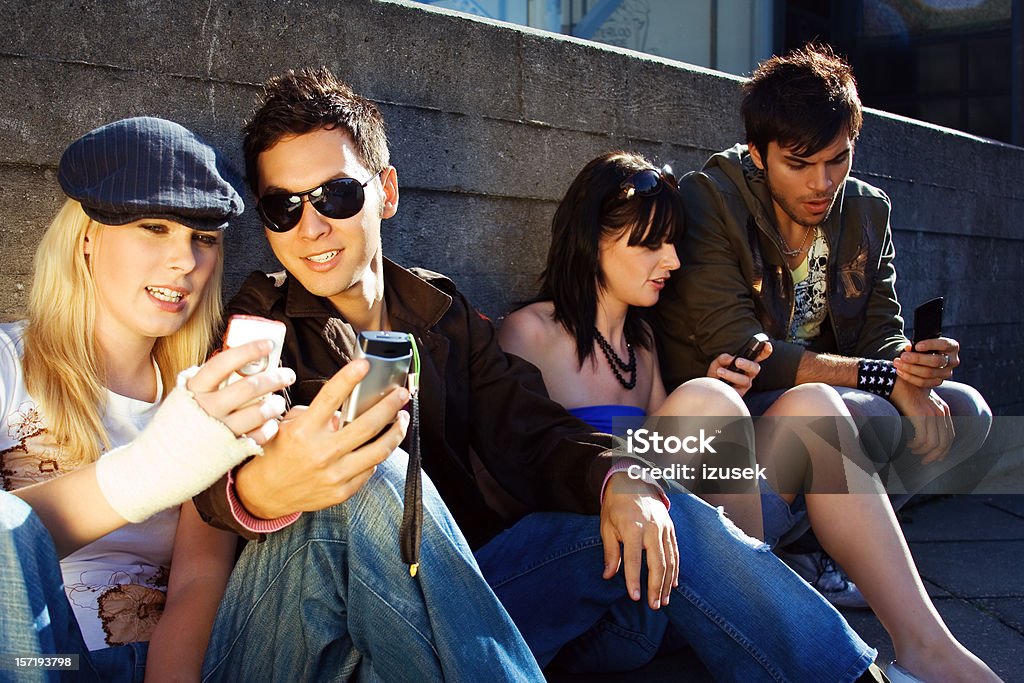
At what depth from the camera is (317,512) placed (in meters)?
1.85

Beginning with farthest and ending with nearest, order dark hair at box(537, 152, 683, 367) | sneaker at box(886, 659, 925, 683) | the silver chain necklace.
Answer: the silver chain necklace
dark hair at box(537, 152, 683, 367)
sneaker at box(886, 659, 925, 683)

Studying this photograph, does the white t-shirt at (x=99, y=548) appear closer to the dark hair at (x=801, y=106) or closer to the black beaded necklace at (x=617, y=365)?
the black beaded necklace at (x=617, y=365)

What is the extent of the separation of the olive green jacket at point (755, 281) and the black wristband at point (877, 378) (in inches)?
8.4

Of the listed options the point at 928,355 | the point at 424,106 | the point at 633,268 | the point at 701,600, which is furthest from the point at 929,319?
the point at 424,106

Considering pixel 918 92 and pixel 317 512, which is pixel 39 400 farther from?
pixel 918 92

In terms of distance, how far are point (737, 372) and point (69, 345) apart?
1.95 meters

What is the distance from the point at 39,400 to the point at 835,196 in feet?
8.84

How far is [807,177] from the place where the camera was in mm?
3350

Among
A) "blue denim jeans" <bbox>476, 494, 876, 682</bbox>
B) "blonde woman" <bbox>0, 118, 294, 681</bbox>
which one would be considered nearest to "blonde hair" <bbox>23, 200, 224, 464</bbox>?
"blonde woman" <bbox>0, 118, 294, 681</bbox>

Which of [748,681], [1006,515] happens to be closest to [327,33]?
[748,681]

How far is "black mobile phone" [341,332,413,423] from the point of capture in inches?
64.0

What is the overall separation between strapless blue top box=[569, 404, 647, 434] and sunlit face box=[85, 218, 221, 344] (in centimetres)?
130

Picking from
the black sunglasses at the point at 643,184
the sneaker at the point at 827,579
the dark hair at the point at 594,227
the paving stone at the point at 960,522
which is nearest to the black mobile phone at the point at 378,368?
the dark hair at the point at 594,227

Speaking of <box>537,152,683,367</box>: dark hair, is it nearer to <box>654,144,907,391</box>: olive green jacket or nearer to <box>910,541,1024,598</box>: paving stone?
<box>654,144,907,391</box>: olive green jacket
